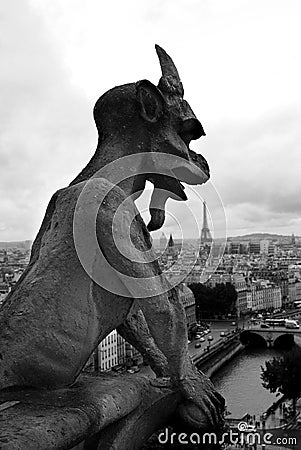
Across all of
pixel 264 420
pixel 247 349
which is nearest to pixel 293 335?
pixel 247 349

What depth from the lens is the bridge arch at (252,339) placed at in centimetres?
2903

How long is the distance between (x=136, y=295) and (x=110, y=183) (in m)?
0.25

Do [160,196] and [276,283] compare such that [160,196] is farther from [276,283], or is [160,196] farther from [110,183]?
[276,283]

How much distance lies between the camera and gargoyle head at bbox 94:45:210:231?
5.18 ft

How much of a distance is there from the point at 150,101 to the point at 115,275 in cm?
43

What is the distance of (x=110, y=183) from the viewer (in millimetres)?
1468

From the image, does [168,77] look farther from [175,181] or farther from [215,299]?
[215,299]

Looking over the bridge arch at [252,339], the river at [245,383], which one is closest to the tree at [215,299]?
the bridge arch at [252,339]

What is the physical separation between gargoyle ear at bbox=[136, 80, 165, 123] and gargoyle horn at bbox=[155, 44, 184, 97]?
1.5 inches

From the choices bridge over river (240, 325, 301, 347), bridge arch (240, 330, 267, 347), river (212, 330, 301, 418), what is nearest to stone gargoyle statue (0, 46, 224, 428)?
river (212, 330, 301, 418)

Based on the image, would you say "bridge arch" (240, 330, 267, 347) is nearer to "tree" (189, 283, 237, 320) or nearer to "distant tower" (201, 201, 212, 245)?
"tree" (189, 283, 237, 320)

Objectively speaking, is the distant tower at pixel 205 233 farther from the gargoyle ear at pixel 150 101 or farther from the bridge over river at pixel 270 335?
the bridge over river at pixel 270 335

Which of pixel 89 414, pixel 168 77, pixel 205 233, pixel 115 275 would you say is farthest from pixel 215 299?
pixel 89 414

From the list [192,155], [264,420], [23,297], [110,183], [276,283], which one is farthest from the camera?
[276,283]
